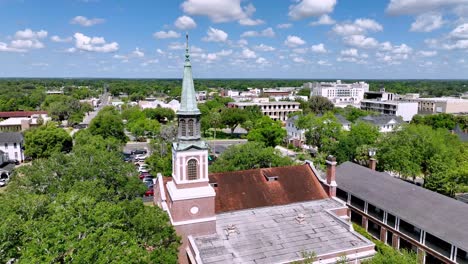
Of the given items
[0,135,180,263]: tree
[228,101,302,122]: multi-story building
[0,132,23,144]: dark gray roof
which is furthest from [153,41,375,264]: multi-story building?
[228,101,302,122]: multi-story building

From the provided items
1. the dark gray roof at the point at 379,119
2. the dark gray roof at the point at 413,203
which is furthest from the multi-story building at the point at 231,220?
the dark gray roof at the point at 379,119

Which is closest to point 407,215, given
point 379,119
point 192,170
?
point 192,170

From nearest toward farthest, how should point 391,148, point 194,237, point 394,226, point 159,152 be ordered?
1. point 194,237
2. point 394,226
3. point 391,148
4. point 159,152

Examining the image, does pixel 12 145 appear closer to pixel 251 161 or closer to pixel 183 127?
pixel 251 161

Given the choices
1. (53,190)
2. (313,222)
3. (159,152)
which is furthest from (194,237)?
(159,152)

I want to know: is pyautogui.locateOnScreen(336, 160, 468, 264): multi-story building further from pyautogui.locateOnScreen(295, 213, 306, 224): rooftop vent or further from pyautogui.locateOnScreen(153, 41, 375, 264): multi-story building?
pyautogui.locateOnScreen(295, 213, 306, 224): rooftop vent

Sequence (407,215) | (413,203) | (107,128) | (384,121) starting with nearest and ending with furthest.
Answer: (407,215), (413,203), (107,128), (384,121)

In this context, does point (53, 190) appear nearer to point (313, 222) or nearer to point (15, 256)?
point (15, 256)
